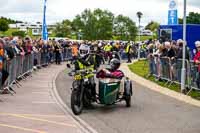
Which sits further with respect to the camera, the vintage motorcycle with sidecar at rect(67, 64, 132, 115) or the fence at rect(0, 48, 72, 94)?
the fence at rect(0, 48, 72, 94)

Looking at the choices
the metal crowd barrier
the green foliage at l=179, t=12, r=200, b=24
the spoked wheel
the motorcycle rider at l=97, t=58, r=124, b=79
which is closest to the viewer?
the spoked wheel

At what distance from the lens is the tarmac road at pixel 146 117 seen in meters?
12.0

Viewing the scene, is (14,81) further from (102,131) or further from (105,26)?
(105,26)

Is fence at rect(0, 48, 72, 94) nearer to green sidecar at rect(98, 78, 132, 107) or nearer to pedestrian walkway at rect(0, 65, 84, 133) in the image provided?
pedestrian walkway at rect(0, 65, 84, 133)

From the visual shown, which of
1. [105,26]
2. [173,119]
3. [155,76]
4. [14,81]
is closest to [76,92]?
[173,119]

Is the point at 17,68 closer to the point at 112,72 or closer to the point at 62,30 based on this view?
the point at 112,72

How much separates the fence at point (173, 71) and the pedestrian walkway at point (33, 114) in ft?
16.1

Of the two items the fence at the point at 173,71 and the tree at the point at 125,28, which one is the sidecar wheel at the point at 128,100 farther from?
the tree at the point at 125,28

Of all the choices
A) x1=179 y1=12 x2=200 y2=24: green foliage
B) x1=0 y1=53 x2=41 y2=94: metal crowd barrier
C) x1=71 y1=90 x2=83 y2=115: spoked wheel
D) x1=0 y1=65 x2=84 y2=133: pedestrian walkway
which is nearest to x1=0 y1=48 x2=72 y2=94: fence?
x1=0 y1=53 x2=41 y2=94: metal crowd barrier

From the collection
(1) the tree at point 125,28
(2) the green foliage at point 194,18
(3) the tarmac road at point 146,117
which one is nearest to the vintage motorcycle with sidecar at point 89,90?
(3) the tarmac road at point 146,117

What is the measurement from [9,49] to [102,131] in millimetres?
8509

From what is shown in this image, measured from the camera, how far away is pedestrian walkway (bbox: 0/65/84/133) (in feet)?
38.5

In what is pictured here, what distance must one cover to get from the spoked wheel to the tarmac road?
19cm

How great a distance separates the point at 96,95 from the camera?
1484cm
